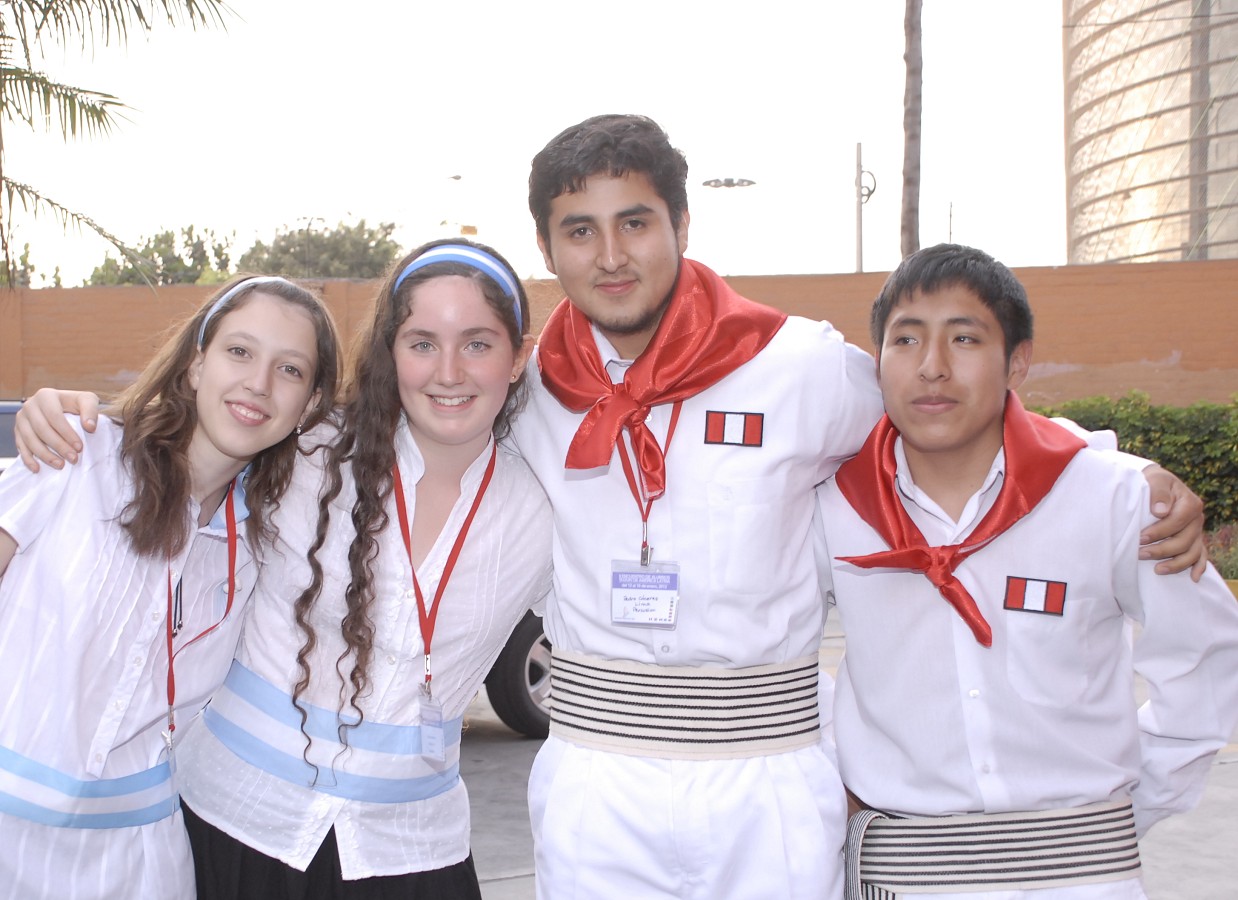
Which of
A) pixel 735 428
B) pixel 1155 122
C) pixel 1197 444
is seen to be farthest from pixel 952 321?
pixel 1155 122

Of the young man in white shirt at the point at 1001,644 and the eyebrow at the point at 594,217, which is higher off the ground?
the eyebrow at the point at 594,217

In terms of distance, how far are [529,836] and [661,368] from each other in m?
2.81

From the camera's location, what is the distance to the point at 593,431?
103 inches

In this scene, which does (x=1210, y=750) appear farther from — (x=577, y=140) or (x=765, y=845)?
(x=577, y=140)

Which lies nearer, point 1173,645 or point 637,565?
point 1173,645

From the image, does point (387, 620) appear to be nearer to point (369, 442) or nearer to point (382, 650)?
point (382, 650)

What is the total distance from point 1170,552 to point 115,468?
203 centimetres

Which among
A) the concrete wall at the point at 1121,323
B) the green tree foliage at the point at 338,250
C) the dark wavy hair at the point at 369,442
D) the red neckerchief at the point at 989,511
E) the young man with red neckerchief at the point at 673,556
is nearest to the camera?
the red neckerchief at the point at 989,511

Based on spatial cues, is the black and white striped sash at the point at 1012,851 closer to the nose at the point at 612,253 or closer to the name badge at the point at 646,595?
the name badge at the point at 646,595

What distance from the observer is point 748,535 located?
2531 millimetres

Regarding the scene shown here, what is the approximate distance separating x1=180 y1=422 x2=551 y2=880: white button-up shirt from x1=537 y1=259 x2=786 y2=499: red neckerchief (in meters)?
0.29

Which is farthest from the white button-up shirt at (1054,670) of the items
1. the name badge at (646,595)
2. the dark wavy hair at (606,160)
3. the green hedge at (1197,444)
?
the green hedge at (1197,444)

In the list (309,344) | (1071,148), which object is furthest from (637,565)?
(1071,148)

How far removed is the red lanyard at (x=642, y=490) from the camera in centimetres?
256
